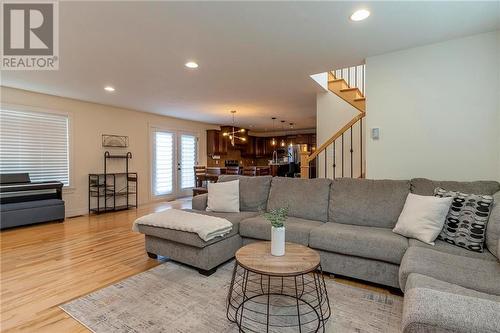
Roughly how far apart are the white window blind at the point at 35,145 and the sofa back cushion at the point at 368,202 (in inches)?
205

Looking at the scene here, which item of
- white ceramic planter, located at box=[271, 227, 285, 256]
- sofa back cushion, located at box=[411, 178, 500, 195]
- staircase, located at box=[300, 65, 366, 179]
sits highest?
staircase, located at box=[300, 65, 366, 179]

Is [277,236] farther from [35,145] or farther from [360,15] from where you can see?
[35,145]

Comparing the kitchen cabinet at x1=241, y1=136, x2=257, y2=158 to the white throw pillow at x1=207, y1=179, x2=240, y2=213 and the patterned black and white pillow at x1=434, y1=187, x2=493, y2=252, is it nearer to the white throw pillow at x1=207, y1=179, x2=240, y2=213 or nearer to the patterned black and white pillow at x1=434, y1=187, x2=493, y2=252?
the white throw pillow at x1=207, y1=179, x2=240, y2=213

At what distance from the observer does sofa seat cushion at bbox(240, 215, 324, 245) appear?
2582mm


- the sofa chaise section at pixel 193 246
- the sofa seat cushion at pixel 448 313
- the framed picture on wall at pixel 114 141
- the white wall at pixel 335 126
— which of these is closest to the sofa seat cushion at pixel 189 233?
the sofa chaise section at pixel 193 246

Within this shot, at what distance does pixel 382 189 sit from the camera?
2713 mm

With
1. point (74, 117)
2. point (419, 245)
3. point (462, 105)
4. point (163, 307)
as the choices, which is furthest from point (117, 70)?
point (462, 105)

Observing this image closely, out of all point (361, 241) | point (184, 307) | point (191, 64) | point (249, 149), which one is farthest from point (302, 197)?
point (249, 149)

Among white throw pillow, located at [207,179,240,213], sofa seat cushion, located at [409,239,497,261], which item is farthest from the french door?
sofa seat cushion, located at [409,239,497,261]

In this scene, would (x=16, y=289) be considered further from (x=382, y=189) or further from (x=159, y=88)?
(x=382, y=189)

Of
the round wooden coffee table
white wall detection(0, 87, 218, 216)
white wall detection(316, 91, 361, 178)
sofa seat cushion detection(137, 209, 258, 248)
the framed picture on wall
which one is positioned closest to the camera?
the round wooden coffee table

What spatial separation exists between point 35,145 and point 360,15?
5.64m

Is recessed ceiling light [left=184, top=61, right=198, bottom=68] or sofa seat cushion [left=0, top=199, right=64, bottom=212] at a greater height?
recessed ceiling light [left=184, top=61, right=198, bottom=68]

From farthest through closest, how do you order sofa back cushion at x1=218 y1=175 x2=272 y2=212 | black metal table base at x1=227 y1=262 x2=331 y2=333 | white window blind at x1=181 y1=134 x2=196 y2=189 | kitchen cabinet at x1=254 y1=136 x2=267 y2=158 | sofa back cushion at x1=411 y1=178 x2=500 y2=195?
kitchen cabinet at x1=254 y1=136 x2=267 y2=158 < white window blind at x1=181 y1=134 x2=196 y2=189 < sofa back cushion at x1=218 y1=175 x2=272 y2=212 < sofa back cushion at x1=411 y1=178 x2=500 y2=195 < black metal table base at x1=227 y1=262 x2=331 y2=333
